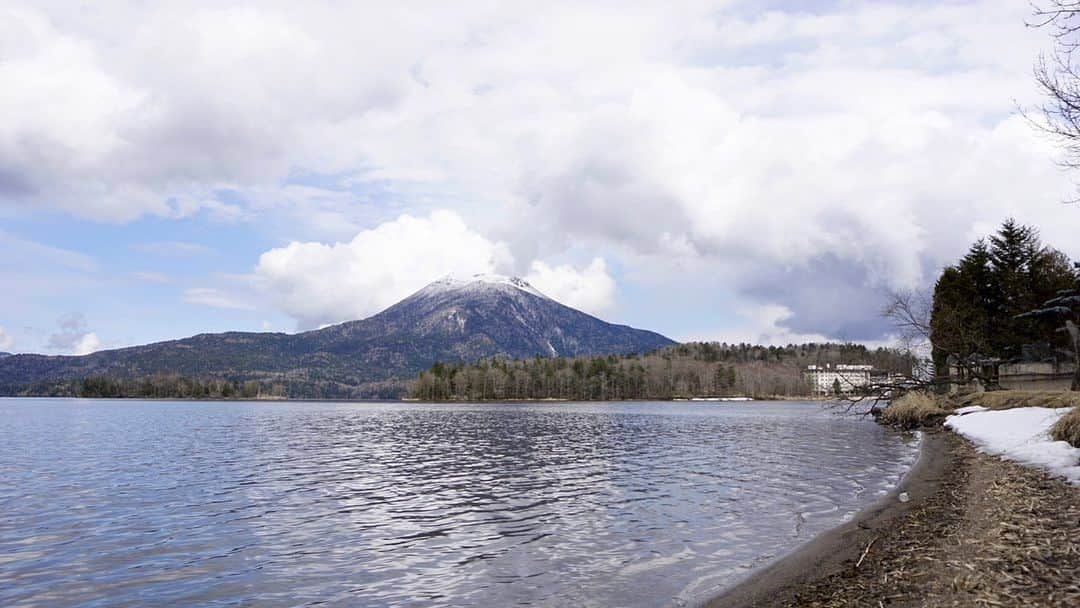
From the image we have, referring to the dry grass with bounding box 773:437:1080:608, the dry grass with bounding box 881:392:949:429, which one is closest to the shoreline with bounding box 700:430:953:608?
the dry grass with bounding box 773:437:1080:608

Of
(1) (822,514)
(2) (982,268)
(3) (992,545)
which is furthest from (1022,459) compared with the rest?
(2) (982,268)

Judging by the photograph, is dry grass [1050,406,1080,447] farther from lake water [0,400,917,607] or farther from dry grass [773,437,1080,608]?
lake water [0,400,917,607]

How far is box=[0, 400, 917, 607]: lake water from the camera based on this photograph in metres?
16.0

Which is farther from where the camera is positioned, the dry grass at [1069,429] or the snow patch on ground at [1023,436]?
the dry grass at [1069,429]

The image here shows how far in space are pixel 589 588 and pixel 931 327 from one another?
67.3 meters

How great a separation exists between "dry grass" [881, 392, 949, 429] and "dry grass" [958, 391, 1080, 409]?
8.81 ft

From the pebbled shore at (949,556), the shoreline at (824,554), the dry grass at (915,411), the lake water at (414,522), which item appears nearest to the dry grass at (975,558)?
the pebbled shore at (949,556)

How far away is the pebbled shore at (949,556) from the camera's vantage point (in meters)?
10.9

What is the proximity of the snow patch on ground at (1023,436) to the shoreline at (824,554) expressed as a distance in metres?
3.57

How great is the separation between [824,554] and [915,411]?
2053 inches

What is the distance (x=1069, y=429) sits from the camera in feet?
79.9

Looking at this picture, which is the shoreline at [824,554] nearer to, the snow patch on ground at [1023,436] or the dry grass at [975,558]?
the dry grass at [975,558]

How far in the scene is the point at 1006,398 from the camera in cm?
5016

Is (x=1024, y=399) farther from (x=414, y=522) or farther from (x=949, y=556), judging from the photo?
(x=414, y=522)
